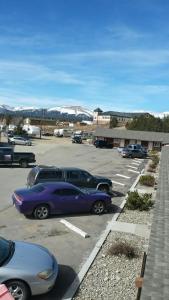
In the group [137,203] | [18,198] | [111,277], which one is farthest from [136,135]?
[111,277]

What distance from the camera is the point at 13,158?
120 ft

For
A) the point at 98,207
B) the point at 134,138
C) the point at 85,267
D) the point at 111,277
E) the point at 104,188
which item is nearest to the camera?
the point at 111,277

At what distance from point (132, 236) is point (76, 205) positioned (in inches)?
146

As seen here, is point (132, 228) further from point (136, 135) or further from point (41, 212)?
point (136, 135)

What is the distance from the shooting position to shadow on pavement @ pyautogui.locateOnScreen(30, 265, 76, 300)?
32.6ft

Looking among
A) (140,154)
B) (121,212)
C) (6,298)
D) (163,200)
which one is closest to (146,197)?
(121,212)

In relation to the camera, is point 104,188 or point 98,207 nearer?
point 98,207

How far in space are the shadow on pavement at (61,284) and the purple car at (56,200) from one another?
5587 millimetres

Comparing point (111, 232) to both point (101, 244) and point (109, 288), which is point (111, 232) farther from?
point (109, 288)

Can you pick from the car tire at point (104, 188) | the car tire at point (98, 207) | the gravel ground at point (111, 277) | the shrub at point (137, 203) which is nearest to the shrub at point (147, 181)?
the car tire at point (104, 188)

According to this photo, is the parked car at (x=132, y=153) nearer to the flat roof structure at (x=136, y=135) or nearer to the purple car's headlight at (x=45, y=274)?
the flat roof structure at (x=136, y=135)

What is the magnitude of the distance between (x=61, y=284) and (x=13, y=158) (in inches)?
1049

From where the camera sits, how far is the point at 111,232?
51.5ft

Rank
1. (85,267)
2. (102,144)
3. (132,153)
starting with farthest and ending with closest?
1. (102,144)
2. (132,153)
3. (85,267)
